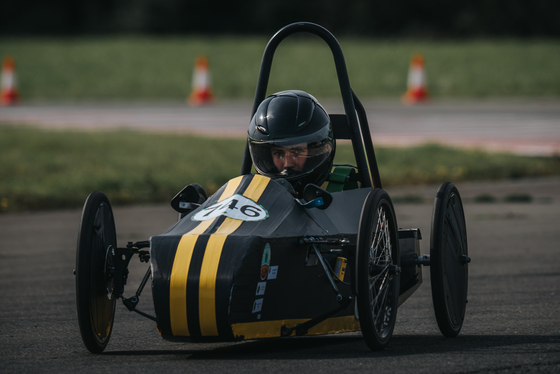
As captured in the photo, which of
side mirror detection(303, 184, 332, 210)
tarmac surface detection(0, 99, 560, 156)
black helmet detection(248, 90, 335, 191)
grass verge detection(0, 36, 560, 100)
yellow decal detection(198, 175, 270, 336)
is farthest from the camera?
grass verge detection(0, 36, 560, 100)

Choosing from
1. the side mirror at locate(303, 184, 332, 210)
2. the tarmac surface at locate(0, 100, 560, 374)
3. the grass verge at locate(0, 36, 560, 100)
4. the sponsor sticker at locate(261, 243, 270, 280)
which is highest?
the side mirror at locate(303, 184, 332, 210)

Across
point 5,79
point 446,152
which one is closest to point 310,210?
point 446,152

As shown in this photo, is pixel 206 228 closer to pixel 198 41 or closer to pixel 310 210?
pixel 310 210

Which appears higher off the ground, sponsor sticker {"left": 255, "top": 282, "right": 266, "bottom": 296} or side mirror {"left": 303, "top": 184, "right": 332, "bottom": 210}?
side mirror {"left": 303, "top": 184, "right": 332, "bottom": 210}

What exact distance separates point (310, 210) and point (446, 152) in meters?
9.63

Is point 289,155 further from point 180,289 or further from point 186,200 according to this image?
point 180,289

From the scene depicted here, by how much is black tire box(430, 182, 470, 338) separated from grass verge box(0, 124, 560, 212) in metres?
6.52

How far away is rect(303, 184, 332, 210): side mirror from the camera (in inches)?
187

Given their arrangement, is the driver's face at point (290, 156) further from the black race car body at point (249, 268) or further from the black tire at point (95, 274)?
the black tire at point (95, 274)

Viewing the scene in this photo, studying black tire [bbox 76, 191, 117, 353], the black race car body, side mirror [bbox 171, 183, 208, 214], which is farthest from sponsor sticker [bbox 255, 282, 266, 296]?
side mirror [bbox 171, 183, 208, 214]

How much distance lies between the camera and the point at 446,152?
46.4 feet

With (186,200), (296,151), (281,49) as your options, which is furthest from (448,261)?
(281,49)

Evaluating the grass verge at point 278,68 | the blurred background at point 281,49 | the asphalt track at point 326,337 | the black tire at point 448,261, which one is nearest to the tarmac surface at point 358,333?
the asphalt track at point 326,337

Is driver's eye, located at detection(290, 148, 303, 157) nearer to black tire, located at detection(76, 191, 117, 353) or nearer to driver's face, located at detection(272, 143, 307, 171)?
driver's face, located at detection(272, 143, 307, 171)
